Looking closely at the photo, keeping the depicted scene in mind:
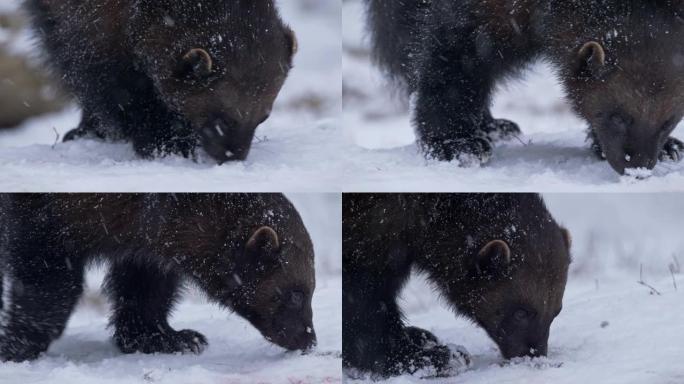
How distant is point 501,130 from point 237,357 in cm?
204

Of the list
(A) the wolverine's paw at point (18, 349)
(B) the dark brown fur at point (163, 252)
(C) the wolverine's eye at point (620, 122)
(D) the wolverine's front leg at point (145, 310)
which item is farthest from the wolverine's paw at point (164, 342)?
(C) the wolverine's eye at point (620, 122)

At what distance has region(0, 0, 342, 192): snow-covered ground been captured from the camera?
507cm

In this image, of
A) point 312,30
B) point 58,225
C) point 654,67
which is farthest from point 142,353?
point 654,67

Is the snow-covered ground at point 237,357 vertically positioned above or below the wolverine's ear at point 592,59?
below

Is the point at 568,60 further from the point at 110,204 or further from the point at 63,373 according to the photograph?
the point at 63,373

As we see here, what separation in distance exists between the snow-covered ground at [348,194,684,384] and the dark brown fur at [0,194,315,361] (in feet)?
2.31

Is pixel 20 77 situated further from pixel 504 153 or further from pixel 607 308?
pixel 607 308

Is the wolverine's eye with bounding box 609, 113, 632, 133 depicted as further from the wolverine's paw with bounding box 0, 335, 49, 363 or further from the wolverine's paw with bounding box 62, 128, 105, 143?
the wolverine's paw with bounding box 0, 335, 49, 363

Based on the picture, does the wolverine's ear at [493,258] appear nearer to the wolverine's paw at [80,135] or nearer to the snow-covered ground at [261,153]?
the snow-covered ground at [261,153]

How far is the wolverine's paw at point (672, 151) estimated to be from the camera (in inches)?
199

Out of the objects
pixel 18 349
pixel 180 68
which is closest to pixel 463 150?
pixel 180 68

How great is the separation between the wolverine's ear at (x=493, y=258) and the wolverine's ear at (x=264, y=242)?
112cm

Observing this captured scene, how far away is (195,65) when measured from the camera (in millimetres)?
5070

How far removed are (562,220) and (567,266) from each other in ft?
0.84
